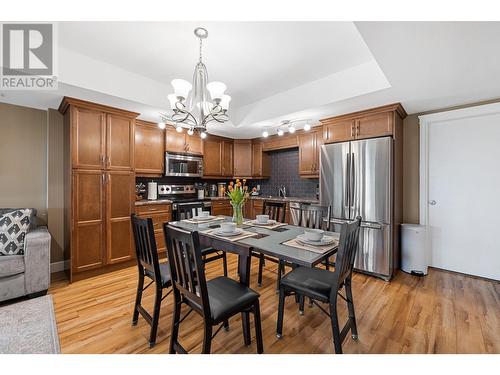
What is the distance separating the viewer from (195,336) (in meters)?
1.81

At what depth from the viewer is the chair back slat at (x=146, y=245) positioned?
1708mm

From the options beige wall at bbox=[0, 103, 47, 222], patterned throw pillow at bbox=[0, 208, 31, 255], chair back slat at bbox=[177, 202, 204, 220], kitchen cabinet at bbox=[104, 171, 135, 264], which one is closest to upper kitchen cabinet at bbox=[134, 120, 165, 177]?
kitchen cabinet at bbox=[104, 171, 135, 264]

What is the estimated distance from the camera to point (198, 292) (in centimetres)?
140

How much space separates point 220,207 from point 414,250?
127 inches

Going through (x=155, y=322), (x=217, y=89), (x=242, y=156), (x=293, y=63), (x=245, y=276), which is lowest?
(x=155, y=322)

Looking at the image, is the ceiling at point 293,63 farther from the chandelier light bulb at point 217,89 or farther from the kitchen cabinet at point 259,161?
the kitchen cabinet at point 259,161

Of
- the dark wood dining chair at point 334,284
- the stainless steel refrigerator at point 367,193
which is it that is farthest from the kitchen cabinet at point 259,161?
the dark wood dining chair at point 334,284

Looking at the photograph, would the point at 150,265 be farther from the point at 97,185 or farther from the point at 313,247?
the point at 97,185

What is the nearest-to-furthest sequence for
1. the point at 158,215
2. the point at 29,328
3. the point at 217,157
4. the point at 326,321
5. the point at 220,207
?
the point at 29,328, the point at 326,321, the point at 158,215, the point at 220,207, the point at 217,157

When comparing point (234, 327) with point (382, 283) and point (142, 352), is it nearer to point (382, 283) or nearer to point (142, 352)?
point (142, 352)

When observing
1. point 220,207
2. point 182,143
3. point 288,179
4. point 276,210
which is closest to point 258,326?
point 276,210

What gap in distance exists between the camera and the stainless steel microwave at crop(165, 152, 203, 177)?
405cm

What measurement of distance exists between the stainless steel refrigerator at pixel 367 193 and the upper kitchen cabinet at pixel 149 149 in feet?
9.30
